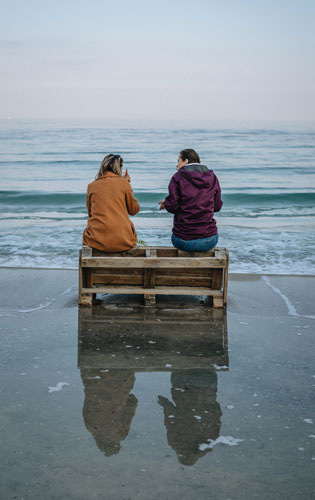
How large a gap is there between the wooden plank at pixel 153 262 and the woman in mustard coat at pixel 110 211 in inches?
7.6

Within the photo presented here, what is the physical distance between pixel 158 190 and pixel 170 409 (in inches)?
852

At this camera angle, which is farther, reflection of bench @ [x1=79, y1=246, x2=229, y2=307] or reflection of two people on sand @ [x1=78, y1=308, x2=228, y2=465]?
reflection of bench @ [x1=79, y1=246, x2=229, y2=307]

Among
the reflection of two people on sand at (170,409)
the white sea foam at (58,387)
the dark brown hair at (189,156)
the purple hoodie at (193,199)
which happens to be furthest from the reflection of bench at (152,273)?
the white sea foam at (58,387)

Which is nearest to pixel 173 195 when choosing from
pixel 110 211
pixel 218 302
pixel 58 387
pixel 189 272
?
pixel 110 211

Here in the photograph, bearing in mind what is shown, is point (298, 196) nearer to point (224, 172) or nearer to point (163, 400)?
point (224, 172)

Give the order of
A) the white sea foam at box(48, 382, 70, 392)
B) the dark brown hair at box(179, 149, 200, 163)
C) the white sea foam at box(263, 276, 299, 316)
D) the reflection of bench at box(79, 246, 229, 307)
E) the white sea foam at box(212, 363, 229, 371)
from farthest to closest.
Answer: the dark brown hair at box(179, 149, 200, 163) → the reflection of bench at box(79, 246, 229, 307) → the white sea foam at box(263, 276, 299, 316) → the white sea foam at box(212, 363, 229, 371) → the white sea foam at box(48, 382, 70, 392)

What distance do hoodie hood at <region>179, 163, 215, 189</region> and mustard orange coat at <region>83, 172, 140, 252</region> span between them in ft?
2.21

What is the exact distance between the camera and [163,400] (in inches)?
146

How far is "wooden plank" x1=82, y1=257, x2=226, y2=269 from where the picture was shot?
6020 mm

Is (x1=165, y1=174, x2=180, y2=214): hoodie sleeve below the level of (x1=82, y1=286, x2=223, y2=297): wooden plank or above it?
above

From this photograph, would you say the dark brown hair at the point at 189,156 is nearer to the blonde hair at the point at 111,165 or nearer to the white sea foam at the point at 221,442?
the blonde hair at the point at 111,165

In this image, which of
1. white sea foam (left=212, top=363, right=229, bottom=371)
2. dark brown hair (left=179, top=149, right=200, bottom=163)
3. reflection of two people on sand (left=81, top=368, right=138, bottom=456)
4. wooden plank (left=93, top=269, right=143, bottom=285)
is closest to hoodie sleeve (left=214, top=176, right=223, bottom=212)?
dark brown hair (left=179, top=149, right=200, bottom=163)

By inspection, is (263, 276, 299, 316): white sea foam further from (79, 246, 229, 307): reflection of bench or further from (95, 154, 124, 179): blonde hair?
(95, 154, 124, 179): blonde hair

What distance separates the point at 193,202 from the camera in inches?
241
